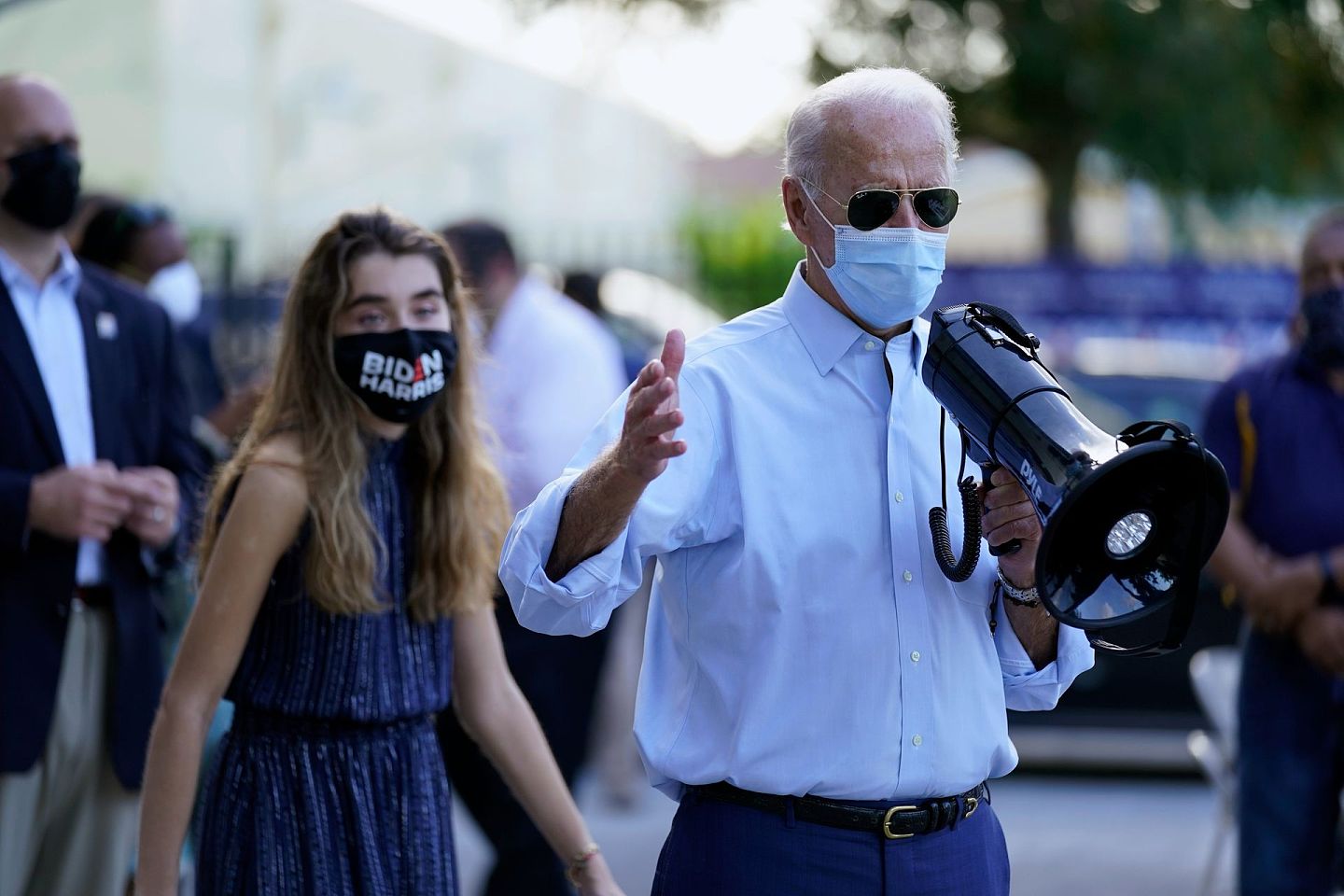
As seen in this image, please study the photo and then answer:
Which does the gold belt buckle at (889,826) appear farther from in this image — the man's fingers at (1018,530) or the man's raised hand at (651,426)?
the man's raised hand at (651,426)

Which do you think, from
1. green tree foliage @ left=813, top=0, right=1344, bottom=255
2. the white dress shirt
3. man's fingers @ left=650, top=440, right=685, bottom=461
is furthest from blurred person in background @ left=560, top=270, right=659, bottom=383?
green tree foliage @ left=813, top=0, right=1344, bottom=255

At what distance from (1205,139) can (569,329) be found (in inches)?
513

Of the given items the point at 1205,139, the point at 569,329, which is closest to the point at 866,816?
the point at 569,329

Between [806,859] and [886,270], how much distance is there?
A: 2.93 feet

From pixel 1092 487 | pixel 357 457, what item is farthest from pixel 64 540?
pixel 1092 487

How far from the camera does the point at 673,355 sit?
7.88 ft

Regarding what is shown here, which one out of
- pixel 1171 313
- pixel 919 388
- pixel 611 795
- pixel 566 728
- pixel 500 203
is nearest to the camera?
pixel 919 388

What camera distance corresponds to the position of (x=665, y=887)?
9.00ft

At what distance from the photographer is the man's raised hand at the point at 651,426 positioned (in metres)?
2.31

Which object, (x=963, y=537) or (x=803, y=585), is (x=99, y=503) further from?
(x=963, y=537)

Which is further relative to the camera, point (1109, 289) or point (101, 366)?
point (1109, 289)

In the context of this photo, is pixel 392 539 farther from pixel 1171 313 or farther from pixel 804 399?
pixel 1171 313

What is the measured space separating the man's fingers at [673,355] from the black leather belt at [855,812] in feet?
2.20

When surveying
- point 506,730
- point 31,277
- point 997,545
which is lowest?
point 506,730
